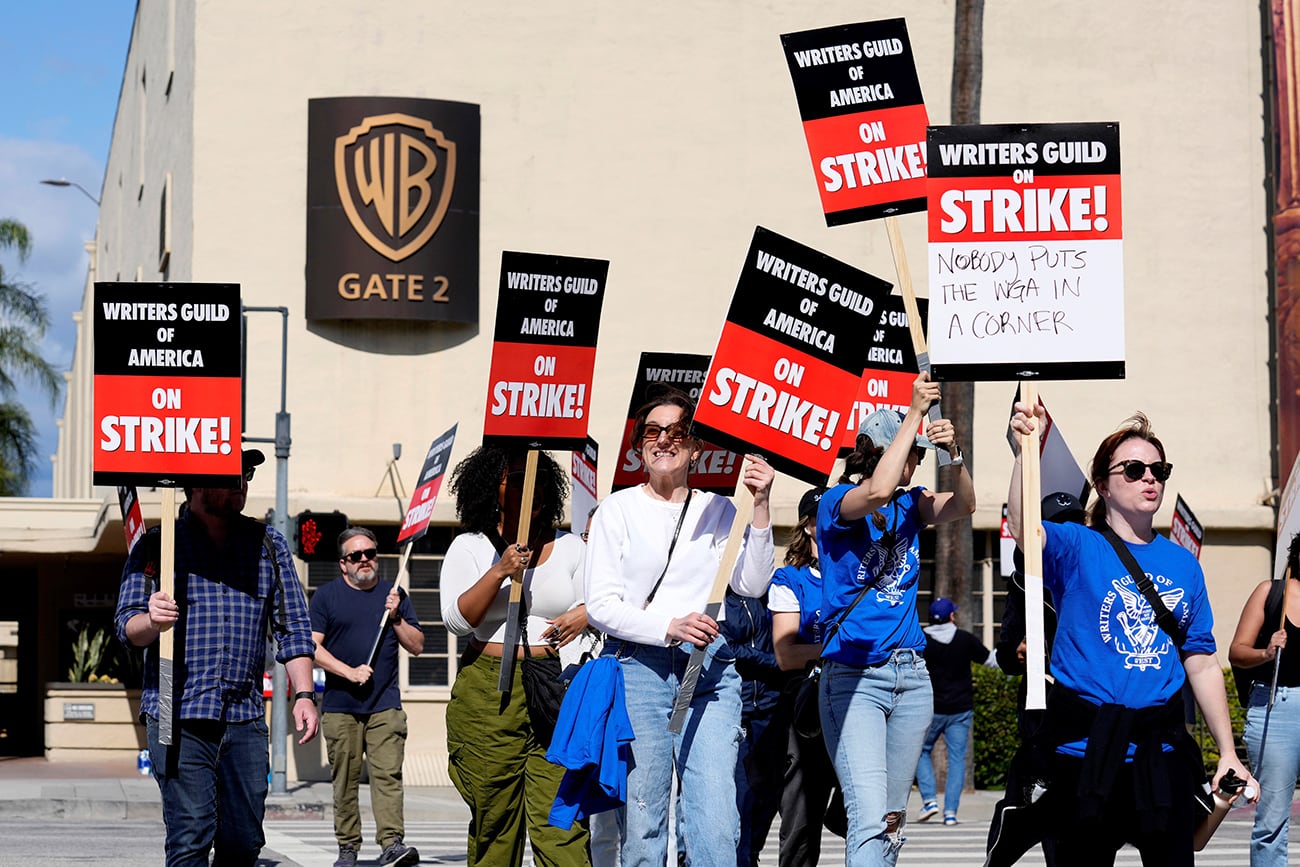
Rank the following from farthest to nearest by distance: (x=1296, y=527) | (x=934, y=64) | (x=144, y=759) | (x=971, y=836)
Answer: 1. (x=934, y=64)
2. (x=144, y=759)
3. (x=971, y=836)
4. (x=1296, y=527)

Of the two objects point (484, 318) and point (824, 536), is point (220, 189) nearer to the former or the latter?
point (484, 318)

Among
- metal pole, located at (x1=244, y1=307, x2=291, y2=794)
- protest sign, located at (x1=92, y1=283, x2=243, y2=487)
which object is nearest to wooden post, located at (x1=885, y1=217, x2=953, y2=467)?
protest sign, located at (x1=92, y1=283, x2=243, y2=487)

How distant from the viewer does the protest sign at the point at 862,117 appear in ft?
29.3

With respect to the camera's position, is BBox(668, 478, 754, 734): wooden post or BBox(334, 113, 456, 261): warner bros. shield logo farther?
BBox(334, 113, 456, 261): warner bros. shield logo

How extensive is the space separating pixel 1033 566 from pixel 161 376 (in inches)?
139

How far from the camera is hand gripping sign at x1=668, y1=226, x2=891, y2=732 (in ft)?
23.9

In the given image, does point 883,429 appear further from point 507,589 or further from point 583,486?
point 583,486

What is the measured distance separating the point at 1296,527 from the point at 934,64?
16.2 metres

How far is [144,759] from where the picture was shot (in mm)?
18234

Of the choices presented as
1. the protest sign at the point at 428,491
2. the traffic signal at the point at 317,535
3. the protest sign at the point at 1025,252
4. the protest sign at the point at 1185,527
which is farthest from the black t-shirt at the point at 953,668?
the protest sign at the point at 1025,252

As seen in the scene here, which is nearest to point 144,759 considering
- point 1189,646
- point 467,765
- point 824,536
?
point 467,765

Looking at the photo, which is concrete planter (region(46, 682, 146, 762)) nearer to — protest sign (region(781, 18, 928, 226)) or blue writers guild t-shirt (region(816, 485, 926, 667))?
protest sign (region(781, 18, 928, 226))

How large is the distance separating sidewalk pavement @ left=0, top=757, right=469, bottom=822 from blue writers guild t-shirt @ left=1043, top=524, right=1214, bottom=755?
1115 cm

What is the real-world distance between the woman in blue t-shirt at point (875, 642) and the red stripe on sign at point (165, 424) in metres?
2.34
